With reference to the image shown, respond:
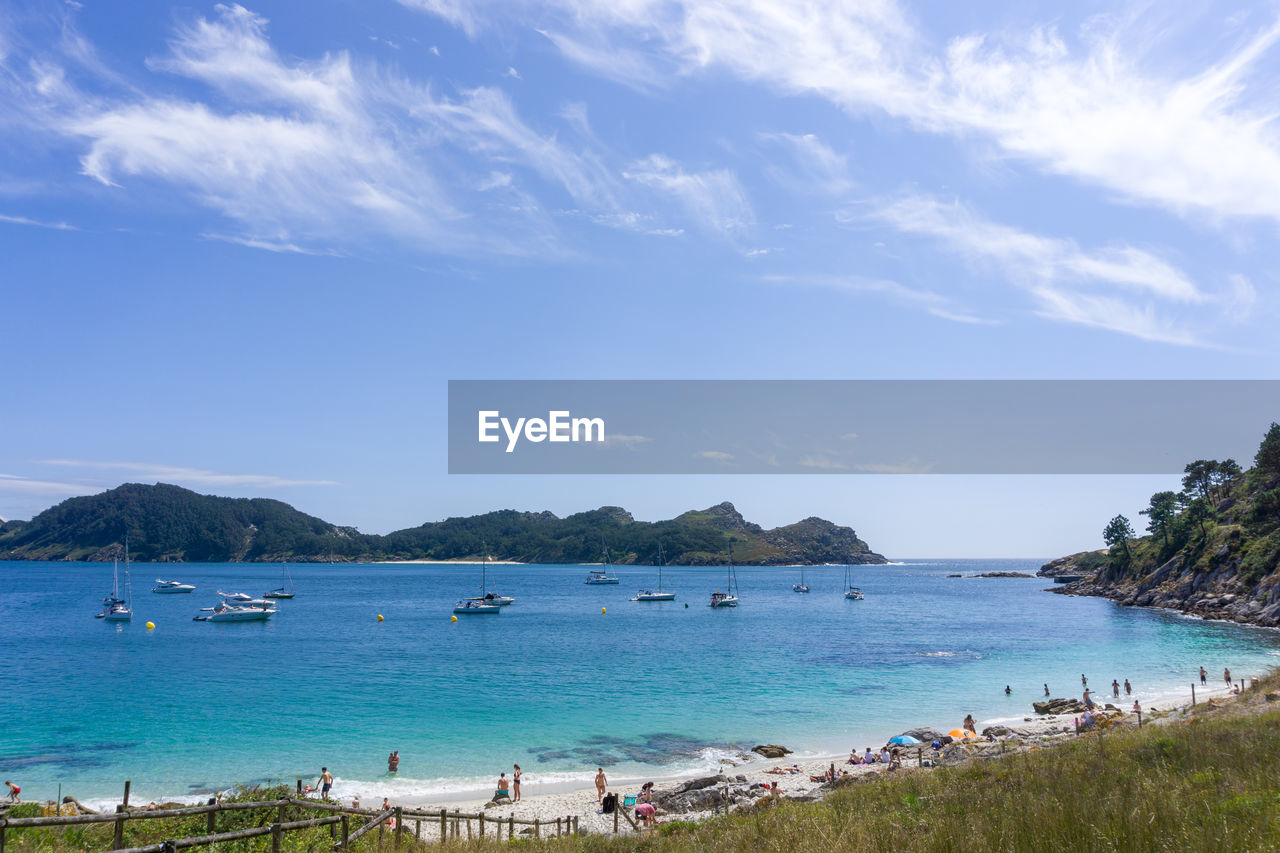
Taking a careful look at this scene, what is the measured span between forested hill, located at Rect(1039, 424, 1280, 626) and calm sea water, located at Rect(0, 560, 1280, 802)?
534 cm

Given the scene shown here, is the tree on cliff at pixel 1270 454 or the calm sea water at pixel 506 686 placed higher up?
the tree on cliff at pixel 1270 454

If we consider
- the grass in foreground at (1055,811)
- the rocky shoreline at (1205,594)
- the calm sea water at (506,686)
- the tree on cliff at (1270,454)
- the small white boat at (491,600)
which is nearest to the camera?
the grass in foreground at (1055,811)

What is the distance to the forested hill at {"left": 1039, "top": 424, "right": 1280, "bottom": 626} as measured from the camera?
72438mm

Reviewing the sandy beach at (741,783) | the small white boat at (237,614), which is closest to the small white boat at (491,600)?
the small white boat at (237,614)

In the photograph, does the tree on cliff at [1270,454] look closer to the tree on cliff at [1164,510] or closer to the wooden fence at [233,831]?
the tree on cliff at [1164,510]

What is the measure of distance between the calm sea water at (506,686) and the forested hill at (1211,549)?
17.5 feet

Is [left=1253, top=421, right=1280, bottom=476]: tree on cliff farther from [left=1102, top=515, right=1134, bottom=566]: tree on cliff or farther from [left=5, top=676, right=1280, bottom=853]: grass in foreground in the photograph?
[left=5, top=676, right=1280, bottom=853]: grass in foreground

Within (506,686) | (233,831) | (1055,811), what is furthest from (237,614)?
(1055,811)

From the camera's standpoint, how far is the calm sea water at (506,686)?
30203mm

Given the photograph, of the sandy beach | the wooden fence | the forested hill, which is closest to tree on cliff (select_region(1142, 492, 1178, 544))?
the forested hill

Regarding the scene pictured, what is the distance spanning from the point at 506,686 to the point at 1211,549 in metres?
89.2

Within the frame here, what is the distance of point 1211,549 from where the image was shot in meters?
85.8

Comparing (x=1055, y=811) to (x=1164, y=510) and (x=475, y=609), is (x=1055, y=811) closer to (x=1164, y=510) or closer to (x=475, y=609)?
(x=475, y=609)

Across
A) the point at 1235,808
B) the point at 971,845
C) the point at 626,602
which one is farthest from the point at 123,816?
the point at 626,602
